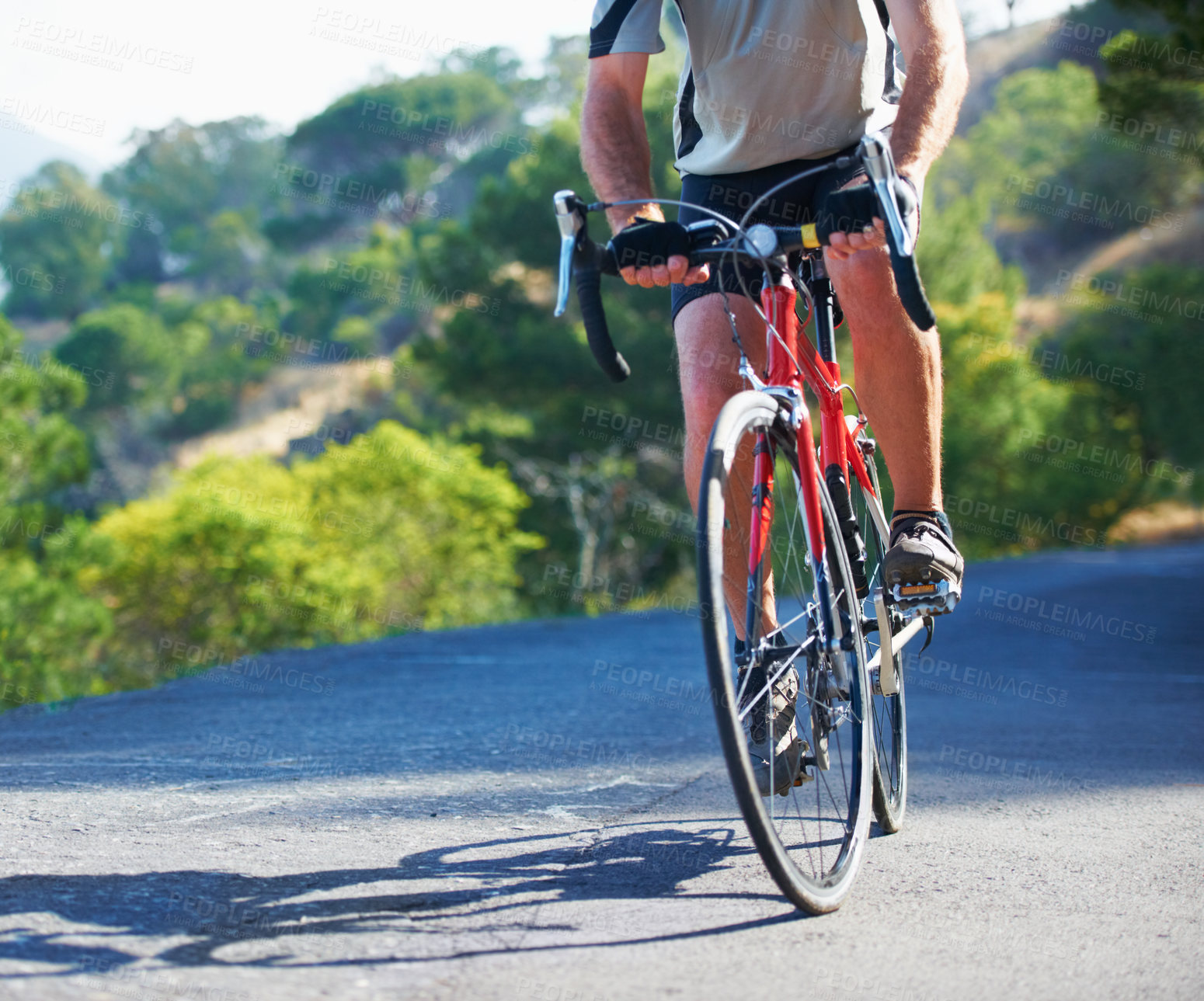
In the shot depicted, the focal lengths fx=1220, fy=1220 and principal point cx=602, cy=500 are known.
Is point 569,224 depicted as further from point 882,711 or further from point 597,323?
point 882,711

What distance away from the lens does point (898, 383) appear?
2.63 metres

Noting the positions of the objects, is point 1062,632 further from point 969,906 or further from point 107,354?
point 107,354

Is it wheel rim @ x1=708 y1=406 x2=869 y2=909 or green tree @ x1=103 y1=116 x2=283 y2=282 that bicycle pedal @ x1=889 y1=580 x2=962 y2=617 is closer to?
wheel rim @ x1=708 y1=406 x2=869 y2=909

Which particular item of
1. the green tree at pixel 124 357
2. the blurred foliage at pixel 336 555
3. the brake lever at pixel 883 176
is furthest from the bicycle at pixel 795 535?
the green tree at pixel 124 357

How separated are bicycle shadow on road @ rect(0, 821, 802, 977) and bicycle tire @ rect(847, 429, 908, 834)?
1.48 ft

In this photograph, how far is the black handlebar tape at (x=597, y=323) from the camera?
230 cm

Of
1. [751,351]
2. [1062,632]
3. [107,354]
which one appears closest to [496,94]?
[107,354]

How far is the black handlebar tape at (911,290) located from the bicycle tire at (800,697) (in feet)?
0.98

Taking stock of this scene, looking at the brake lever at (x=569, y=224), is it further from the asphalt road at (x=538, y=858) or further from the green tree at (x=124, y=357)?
the green tree at (x=124, y=357)

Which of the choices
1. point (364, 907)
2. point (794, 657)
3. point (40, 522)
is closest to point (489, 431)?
point (40, 522)

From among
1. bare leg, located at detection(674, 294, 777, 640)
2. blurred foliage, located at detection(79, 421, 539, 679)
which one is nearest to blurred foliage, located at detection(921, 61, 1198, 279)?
blurred foliage, located at detection(79, 421, 539, 679)

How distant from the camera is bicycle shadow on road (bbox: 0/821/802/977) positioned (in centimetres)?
174

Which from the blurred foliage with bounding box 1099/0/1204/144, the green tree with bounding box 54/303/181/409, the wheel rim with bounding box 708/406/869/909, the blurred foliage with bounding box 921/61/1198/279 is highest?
the blurred foliage with bounding box 921/61/1198/279

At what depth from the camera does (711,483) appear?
76.9 inches
